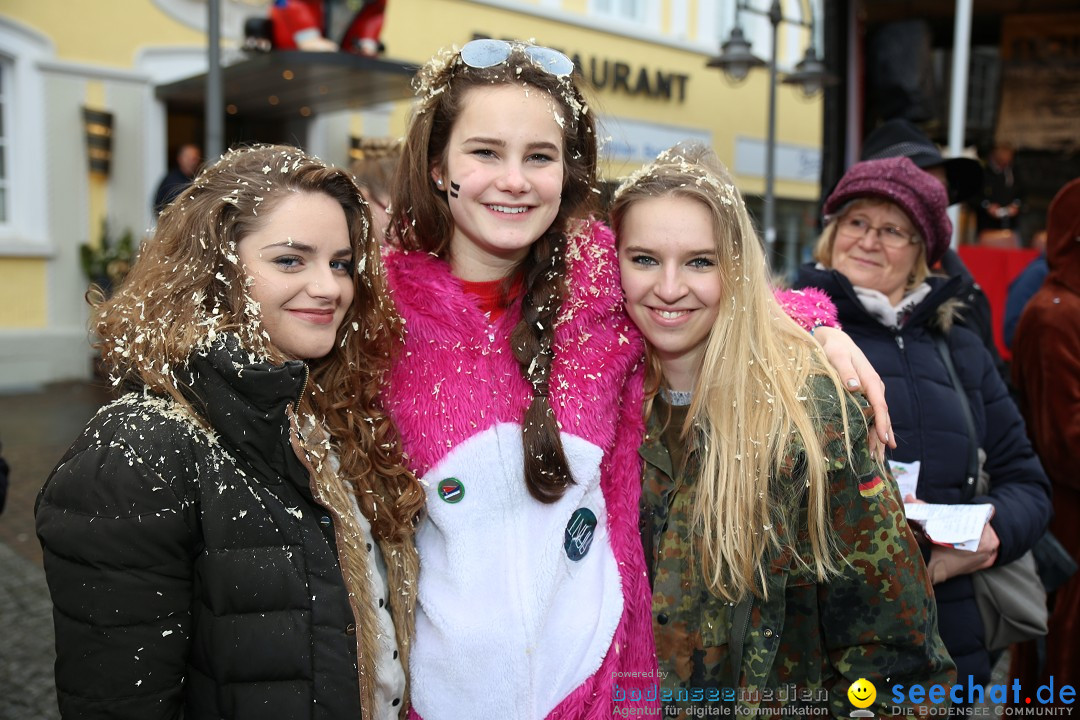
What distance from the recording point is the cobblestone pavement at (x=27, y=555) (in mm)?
3412

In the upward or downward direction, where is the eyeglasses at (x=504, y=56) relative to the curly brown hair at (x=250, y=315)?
upward

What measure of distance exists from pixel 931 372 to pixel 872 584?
810 millimetres

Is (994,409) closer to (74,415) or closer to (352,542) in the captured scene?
(352,542)

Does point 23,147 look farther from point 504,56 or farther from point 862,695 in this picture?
point 862,695

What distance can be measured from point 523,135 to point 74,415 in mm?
7262

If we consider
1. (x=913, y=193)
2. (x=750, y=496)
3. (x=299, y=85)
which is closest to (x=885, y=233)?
(x=913, y=193)

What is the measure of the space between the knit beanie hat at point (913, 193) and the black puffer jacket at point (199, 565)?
1756 millimetres

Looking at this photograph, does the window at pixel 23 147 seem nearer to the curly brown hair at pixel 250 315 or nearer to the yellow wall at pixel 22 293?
the yellow wall at pixel 22 293

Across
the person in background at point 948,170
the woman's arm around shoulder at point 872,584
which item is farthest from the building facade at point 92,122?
the woman's arm around shoulder at point 872,584

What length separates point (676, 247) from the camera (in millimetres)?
1909

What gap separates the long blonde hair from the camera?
69.7 inches

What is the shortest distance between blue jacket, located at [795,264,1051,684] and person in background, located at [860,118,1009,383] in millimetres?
612

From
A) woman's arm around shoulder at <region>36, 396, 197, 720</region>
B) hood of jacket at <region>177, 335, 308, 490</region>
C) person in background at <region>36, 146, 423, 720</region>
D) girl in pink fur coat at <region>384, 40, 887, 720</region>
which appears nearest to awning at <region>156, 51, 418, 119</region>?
girl in pink fur coat at <region>384, 40, 887, 720</region>

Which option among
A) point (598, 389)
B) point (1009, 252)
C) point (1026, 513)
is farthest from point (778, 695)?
point (1009, 252)
